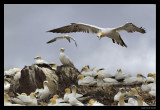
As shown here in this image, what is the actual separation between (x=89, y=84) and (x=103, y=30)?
195 cm

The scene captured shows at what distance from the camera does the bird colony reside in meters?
8.72

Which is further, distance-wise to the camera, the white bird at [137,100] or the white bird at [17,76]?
the white bird at [17,76]

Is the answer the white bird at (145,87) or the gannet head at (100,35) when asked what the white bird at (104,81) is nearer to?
the white bird at (145,87)

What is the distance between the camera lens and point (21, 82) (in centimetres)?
998

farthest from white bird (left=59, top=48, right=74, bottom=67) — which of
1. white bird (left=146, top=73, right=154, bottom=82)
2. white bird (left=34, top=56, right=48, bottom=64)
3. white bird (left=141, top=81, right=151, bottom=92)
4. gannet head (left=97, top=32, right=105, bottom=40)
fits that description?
white bird (left=146, top=73, right=154, bottom=82)

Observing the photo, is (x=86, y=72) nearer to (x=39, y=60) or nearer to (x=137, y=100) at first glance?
(x=39, y=60)

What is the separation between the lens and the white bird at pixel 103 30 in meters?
10.5

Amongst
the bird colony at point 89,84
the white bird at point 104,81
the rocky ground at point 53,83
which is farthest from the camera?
the white bird at point 104,81

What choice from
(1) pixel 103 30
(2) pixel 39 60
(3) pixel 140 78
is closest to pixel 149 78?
(3) pixel 140 78

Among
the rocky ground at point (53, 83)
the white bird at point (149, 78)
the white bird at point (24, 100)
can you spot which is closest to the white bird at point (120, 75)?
the rocky ground at point (53, 83)
